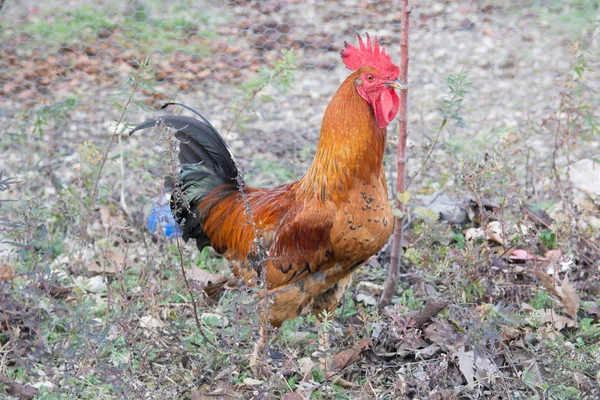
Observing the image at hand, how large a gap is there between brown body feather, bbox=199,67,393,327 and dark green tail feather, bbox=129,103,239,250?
43 cm

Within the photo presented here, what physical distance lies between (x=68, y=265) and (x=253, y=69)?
3.66m

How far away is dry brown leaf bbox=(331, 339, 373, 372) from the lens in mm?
3514

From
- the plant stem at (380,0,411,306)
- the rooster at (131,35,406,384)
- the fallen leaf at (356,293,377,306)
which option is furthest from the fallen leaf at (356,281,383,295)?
the rooster at (131,35,406,384)

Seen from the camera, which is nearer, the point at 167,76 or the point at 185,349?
the point at 185,349

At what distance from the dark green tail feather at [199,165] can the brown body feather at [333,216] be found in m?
0.43

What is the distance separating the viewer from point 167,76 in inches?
288

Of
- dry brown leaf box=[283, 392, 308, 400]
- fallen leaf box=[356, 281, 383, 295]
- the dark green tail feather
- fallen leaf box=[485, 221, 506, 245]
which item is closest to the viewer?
dry brown leaf box=[283, 392, 308, 400]

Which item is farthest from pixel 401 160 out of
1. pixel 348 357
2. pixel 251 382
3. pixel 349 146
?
pixel 251 382

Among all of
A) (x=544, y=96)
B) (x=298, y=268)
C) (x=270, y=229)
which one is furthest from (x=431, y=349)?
(x=544, y=96)

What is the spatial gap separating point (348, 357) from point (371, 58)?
1477mm

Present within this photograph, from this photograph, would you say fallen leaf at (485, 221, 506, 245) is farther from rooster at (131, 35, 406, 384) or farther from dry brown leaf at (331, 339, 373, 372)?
dry brown leaf at (331, 339, 373, 372)

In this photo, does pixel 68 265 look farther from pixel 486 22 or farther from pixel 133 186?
pixel 486 22

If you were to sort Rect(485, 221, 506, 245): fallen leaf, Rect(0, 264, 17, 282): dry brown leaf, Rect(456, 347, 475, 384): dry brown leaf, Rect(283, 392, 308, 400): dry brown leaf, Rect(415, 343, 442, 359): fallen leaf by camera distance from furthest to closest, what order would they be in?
Rect(0, 264, 17, 282): dry brown leaf < Rect(485, 221, 506, 245): fallen leaf < Rect(415, 343, 442, 359): fallen leaf < Rect(456, 347, 475, 384): dry brown leaf < Rect(283, 392, 308, 400): dry brown leaf

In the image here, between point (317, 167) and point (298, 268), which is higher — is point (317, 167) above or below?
above
